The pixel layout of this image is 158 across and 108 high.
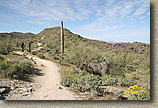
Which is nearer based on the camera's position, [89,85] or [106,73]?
[89,85]

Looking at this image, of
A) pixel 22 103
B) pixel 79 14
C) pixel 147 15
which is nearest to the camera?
pixel 22 103

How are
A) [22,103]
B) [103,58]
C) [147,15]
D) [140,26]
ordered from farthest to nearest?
[103,58]
[140,26]
[147,15]
[22,103]

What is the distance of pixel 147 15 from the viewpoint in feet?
12.1

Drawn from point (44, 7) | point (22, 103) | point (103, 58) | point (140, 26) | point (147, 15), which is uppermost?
point (44, 7)

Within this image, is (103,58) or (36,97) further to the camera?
(103,58)

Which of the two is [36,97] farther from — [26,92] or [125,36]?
[125,36]

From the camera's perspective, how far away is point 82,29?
4.61m

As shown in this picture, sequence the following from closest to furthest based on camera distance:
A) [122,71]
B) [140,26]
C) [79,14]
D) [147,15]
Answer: [147,15] → [140,26] → [79,14] → [122,71]

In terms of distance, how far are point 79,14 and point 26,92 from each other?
136 inches

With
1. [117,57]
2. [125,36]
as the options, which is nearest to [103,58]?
[117,57]

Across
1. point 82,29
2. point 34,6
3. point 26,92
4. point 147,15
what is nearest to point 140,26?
point 147,15

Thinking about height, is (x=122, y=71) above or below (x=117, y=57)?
below

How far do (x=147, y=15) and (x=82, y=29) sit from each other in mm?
2407

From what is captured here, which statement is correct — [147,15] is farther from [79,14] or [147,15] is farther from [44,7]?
[44,7]
